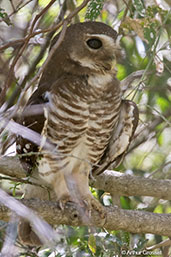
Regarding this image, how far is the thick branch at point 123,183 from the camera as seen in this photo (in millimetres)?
2869

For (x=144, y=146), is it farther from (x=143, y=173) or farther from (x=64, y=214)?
(x=64, y=214)

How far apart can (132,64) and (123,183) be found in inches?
35.3

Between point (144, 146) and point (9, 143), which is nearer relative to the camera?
point (9, 143)

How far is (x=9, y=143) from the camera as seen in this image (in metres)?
3.16

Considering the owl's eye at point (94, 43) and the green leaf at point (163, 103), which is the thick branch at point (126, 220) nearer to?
the owl's eye at point (94, 43)

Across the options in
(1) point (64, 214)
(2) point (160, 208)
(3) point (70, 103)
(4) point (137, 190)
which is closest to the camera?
(1) point (64, 214)

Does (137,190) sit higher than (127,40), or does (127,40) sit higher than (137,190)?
(127,40)

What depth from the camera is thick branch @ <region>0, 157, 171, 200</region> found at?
2.87m

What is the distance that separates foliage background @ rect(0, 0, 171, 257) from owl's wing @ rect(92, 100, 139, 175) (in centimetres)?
8

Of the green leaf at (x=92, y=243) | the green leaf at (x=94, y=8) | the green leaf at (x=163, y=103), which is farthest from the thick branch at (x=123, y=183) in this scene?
the green leaf at (x=94, y=8)

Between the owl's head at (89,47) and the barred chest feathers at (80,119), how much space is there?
0.26 feet

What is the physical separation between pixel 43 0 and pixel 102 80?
730 millimetres

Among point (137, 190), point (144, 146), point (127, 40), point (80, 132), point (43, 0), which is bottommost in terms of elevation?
point (144, 146)

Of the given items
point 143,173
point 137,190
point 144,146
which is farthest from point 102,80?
point 144,146
